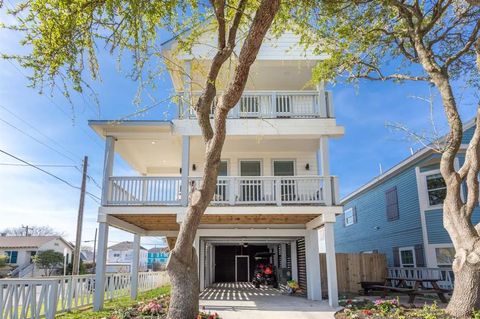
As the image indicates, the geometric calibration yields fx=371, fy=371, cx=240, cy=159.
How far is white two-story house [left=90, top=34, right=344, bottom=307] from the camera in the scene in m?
11.1

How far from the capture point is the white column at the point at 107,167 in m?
11.2

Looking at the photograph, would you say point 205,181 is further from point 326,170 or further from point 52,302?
point 326,170

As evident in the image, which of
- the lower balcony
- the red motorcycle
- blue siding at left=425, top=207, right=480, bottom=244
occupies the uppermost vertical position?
the lower balcony

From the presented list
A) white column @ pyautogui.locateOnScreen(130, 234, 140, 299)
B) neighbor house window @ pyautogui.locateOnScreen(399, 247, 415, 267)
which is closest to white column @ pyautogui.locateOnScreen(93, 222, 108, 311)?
white column @ pyautogui.locateOnScreen(130, 234, 140, 299)

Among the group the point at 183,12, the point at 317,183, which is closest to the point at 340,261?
the point at 317,183

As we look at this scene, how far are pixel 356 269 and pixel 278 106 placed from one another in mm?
8120

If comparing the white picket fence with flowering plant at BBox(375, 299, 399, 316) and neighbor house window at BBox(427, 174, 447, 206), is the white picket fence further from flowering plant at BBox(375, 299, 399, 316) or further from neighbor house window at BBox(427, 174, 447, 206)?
neighbor house window at BBox(427, 174, 447, 206)

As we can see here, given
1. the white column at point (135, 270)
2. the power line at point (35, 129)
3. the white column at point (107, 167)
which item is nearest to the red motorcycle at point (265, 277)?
the white column at point (135, 270)

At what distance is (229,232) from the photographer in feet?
44.6

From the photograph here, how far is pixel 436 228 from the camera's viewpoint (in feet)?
48.6

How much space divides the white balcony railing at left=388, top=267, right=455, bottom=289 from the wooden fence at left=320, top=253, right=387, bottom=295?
0.71 meters

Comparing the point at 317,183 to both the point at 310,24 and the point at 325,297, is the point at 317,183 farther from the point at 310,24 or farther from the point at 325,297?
the point at 310,24

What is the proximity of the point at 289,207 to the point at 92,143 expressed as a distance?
548 inches

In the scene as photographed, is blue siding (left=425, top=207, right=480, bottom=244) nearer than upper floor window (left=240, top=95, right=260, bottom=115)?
No
